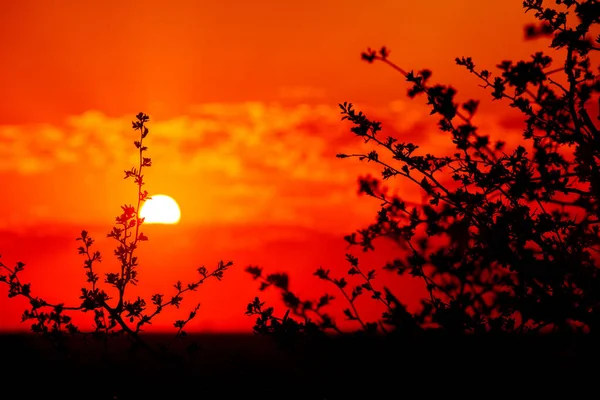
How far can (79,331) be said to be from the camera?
26.0 feet

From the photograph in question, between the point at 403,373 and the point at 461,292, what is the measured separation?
1213 mm

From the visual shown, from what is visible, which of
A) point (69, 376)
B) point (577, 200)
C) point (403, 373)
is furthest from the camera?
point (69, 376)

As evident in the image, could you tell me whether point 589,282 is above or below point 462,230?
below

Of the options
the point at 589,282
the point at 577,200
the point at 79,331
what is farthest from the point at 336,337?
the point at 79,331

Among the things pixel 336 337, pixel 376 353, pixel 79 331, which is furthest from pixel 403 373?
pixel 79 331

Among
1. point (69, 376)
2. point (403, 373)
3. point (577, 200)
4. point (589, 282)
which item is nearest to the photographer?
point (403, 373)

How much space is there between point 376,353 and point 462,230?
1861 millimetres

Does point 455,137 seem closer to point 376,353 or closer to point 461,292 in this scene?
point 461,292

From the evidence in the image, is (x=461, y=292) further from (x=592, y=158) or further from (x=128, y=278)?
(x=128, y=278)

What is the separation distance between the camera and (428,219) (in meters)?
7.04

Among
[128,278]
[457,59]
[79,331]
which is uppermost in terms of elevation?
[457,59]

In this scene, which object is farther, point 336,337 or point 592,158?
point 592,158

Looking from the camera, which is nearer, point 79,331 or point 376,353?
point 376,353

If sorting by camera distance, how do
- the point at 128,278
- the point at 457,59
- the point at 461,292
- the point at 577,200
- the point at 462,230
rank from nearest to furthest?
the point at 461,292, the point at 462,230, the point at 577,200, the point at 457,59, the point at 128,278
